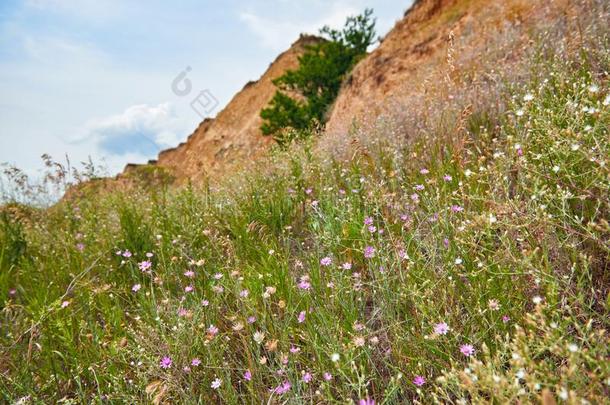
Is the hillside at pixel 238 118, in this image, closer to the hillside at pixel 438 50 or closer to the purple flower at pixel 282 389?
the hillside at pixel 438 50

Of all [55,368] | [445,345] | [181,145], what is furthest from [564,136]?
[181,145]

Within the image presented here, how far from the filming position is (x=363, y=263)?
102 inches

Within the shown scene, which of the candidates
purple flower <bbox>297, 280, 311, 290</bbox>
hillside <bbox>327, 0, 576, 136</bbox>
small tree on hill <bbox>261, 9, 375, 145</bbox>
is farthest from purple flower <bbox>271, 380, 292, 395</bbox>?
small tree on hill <bbox>261, 9, 375, 145</bbox>

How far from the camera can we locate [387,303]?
2018mm

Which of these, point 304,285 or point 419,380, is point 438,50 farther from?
point 419,380

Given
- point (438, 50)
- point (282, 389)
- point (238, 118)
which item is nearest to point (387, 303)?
point (282, 389)

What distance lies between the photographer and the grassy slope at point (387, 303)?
1596 millimetres

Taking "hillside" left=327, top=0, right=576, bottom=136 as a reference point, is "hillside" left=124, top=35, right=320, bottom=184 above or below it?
above

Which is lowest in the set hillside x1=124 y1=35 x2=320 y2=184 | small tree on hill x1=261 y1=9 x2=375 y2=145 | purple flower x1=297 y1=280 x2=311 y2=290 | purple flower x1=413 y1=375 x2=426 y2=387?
purple flower x1=413 y1=375 x2=426 y2=387

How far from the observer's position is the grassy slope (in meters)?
1.60

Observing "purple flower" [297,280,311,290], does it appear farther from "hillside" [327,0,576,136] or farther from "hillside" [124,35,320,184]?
"hillside" [124,35,320,184]

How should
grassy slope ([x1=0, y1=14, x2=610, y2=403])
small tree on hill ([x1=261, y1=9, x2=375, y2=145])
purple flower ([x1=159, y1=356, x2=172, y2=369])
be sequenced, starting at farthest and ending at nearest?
1. small tree on hill ([x1=261, y1=9, x2=375, y2=145])
2. purple flower ([x1=159, y1=356, x2=172, y2=369])
3. grassy slope ([x1=0, y1=14, x2=610, y2=403])

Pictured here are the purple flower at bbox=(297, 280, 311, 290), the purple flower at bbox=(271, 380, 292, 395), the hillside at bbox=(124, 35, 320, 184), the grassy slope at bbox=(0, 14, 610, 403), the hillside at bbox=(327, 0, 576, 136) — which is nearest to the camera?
the grassy slope at bbox=(0, 14, 610, 403)

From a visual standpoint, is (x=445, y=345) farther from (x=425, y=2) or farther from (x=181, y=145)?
(x=181, y=145)
